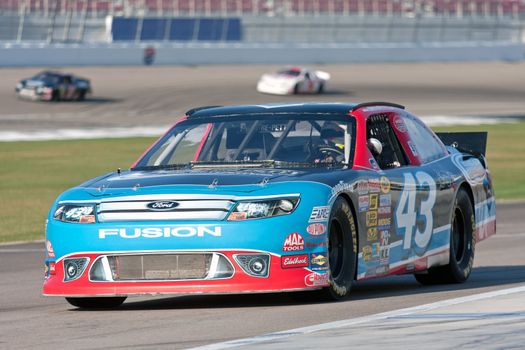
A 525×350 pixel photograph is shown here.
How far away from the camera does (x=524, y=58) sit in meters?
86.2

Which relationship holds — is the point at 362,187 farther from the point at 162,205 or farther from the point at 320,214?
the point at 162,205

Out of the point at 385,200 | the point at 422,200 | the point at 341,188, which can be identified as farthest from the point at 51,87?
the point at 341,188

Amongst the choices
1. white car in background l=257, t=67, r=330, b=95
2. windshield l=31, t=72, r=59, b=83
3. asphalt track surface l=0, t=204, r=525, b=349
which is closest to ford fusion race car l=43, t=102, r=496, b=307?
asphalt track surface l=0, t=204, r=525, b=349

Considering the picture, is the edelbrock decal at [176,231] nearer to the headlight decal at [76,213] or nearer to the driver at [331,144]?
the headlight decal at [76,213]

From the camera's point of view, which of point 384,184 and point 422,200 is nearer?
point 384,184

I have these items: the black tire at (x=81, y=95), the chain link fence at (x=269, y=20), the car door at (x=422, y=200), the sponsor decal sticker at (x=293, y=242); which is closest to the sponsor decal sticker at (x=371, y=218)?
the car door at (x=422, y=200)

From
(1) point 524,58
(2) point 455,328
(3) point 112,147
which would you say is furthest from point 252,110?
(1) point 524,58

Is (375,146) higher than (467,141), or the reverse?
(375,146)

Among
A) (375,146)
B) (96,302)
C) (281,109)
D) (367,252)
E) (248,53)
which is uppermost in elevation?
(281,109)

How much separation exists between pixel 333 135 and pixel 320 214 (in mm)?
1294

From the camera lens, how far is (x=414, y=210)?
949 cm

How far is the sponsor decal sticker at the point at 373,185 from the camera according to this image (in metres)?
8.86

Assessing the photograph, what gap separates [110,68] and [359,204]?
5977cm

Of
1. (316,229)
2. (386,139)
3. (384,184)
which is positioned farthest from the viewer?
(386,139)
